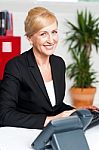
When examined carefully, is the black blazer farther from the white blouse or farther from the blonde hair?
the blonde hair

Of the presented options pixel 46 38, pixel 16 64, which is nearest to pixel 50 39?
pixel 46 38

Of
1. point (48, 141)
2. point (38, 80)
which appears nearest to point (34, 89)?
point (38, 80)

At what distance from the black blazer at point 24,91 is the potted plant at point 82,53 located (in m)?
2.28

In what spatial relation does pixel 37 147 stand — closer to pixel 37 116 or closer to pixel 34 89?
pixel 37 116

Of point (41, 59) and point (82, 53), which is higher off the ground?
point (41, 59)

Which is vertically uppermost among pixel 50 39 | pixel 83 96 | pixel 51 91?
pixel 50 39

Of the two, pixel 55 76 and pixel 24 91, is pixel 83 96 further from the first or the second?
pixel 24 91

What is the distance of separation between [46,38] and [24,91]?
37cm

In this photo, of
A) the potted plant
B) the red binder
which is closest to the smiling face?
the red binder

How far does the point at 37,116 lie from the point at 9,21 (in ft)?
7.25

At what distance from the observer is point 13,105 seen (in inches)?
77.4

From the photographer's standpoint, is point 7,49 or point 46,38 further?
point 7,49

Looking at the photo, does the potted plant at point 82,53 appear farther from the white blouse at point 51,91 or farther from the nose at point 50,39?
the nose at point 50,39

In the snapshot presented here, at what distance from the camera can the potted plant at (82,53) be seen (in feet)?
14.7
